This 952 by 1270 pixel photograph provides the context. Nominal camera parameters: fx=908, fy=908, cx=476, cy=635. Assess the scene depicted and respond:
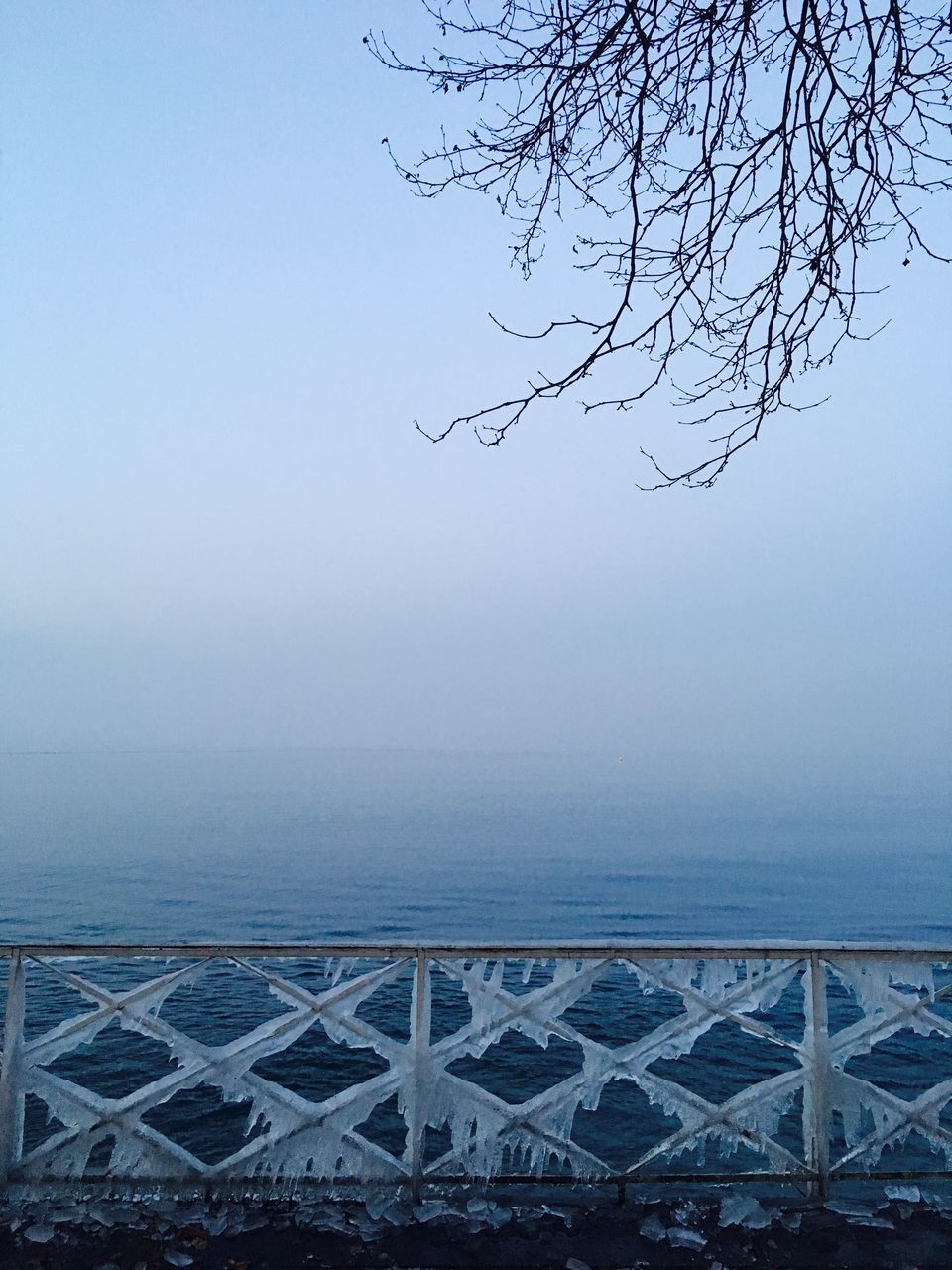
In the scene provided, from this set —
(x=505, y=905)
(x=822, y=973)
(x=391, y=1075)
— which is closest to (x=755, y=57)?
(x=822, y=973)

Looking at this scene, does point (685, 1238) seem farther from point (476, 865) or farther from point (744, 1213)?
point (476, 865)

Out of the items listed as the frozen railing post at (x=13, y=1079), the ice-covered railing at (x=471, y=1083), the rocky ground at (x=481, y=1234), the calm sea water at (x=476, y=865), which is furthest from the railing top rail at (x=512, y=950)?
the calm sea water at (x=476, y=865)

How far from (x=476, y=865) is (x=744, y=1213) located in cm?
3422

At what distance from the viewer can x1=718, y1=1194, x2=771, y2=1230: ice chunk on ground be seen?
149 inches

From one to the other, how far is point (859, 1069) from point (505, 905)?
1704 cm

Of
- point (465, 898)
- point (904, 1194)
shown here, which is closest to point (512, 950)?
point (904, 1194)

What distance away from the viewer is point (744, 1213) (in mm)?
3840

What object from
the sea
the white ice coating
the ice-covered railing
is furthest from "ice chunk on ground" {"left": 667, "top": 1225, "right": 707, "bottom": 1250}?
the white ice coating

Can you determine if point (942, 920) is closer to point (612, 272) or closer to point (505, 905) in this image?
point (505, 905)

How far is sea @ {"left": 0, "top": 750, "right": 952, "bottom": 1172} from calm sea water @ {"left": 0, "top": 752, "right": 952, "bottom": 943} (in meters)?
0.18

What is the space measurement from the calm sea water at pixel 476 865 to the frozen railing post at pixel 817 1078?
970cm

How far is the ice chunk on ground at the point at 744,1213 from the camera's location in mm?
3779

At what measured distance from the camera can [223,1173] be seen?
3924 millimetres

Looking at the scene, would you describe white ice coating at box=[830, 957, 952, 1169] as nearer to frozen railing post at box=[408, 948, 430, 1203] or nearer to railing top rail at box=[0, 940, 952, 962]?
railing top rail at box=[0, 940, 952, 962]
